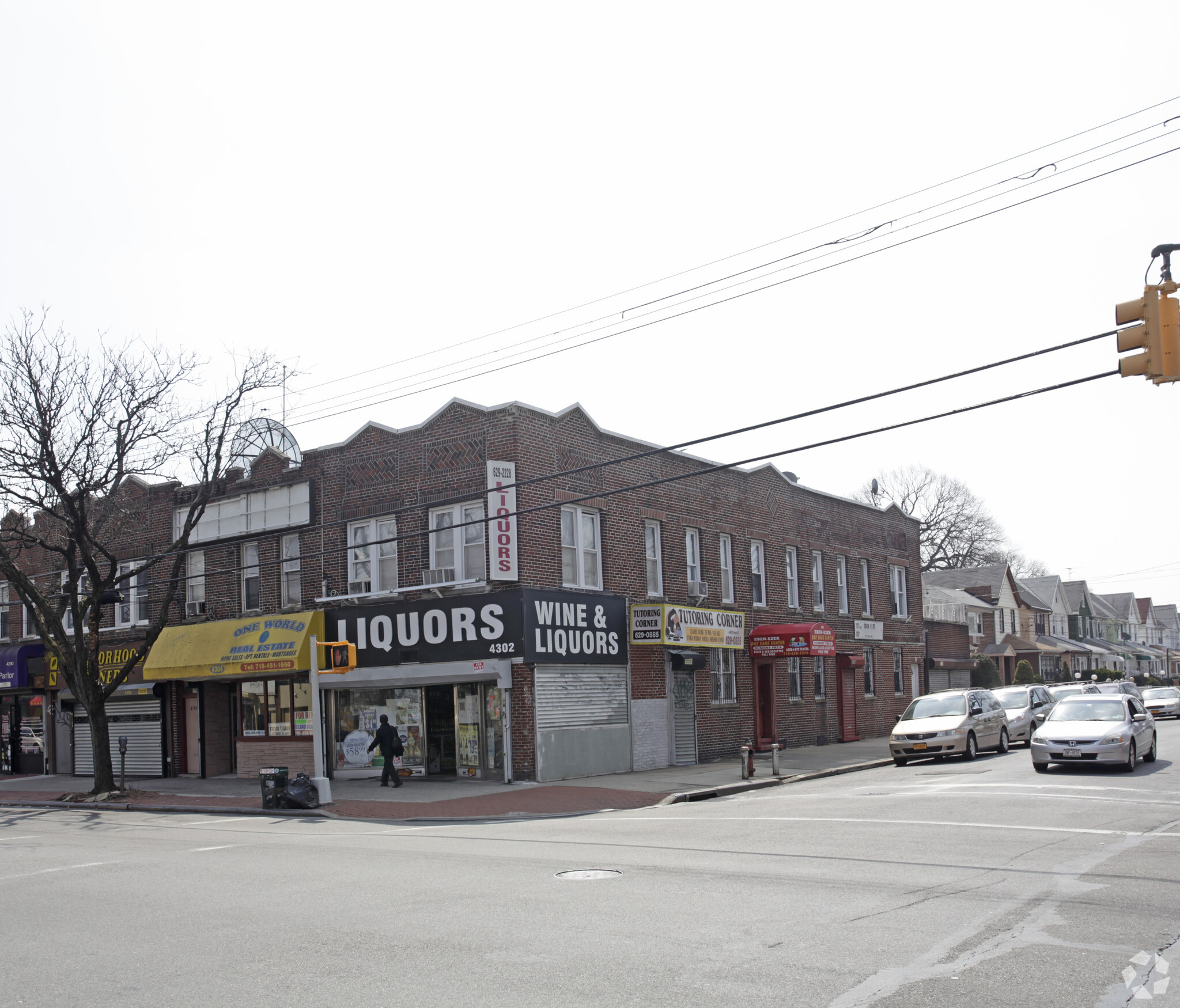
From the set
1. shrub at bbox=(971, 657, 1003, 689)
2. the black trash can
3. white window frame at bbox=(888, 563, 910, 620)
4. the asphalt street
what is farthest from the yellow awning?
shrub at bbox=(971, 657, 1003, 689)

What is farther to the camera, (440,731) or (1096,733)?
(440,731)

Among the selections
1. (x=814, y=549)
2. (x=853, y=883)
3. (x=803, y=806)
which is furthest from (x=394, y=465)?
(x=853, y=883)

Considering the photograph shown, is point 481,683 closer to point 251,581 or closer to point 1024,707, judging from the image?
point 251,581

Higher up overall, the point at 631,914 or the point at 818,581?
the point at 818,581

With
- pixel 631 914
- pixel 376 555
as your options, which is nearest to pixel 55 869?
pixel 631 914

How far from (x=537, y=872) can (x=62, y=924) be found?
14.0 ft

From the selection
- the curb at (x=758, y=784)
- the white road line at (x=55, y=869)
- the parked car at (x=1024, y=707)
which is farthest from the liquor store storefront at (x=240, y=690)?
the parked car at (x=1024, y=707)

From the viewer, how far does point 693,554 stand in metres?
29.3

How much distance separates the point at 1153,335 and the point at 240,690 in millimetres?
24432

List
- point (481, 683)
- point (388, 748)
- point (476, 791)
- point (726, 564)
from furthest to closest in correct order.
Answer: point (726, 564), point (481, 683), point (388, 748), point (476, 791)

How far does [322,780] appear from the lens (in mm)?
20562

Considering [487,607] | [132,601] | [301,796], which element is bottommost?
[301,796]

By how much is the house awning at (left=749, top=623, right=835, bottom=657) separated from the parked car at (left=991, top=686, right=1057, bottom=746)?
445 centimetres

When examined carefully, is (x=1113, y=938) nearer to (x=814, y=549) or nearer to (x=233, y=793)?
(x=233, y=793)
